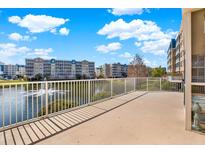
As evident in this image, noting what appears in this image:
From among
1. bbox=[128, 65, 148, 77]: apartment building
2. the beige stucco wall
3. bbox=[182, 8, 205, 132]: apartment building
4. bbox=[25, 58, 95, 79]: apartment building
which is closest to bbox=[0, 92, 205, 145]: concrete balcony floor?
bbox=[182, 8, 205, 132]: apartment building

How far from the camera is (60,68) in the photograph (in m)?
35.6

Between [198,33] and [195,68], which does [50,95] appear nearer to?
[195,68]

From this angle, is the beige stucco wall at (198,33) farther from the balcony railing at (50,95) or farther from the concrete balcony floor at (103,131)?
the balcony railing at (50,95)

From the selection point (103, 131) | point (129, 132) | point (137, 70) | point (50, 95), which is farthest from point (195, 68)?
point (137, 70)

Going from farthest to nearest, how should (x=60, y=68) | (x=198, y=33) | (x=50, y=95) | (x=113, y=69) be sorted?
(x=113, y=69) → (x=60, y=68) → (x=50, y=95) → (x=198, y=33)

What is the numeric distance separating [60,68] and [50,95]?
32.0m

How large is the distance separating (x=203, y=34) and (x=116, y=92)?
5.13 metres

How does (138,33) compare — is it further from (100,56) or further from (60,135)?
(60,135)

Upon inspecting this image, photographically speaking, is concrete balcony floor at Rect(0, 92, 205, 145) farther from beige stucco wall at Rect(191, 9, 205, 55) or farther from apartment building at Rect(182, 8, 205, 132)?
beige stucco wall at Rect(191, 9, 205, 55)

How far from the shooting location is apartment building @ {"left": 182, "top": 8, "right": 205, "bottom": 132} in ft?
9.86

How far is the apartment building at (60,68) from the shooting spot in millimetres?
34312

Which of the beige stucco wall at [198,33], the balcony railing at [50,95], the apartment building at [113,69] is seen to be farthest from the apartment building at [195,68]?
the apartment building at [113,69]

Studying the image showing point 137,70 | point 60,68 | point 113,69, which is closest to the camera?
point 137,70

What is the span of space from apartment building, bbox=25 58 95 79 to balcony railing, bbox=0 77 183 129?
27159 millimetres
